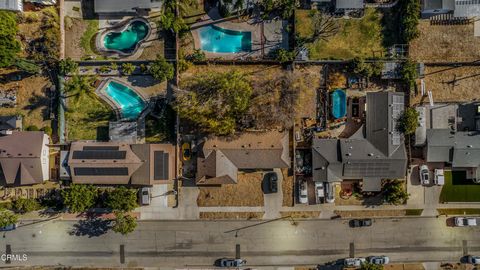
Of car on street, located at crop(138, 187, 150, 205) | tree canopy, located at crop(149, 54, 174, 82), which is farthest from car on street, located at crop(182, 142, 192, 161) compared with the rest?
tree canopy, located at crop(149, 54, 174, 82)

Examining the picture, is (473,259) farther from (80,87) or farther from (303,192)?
(80,87)

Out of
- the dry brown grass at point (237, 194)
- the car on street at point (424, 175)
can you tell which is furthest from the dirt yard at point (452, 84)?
the dry brown grass at point (237, 194)

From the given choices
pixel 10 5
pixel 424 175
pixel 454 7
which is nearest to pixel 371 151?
pixel 424 175

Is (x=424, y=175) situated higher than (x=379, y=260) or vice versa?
(x=424, y=175)

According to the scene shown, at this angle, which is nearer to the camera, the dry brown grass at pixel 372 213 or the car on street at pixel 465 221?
the car on street at pixel 465 221

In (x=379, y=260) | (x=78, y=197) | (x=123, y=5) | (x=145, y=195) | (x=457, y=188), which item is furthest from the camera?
(x=457, y=188)

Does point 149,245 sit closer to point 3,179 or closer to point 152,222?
point 152,222

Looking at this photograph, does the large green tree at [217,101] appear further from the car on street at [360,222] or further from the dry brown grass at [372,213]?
the car on street at [360,222]
